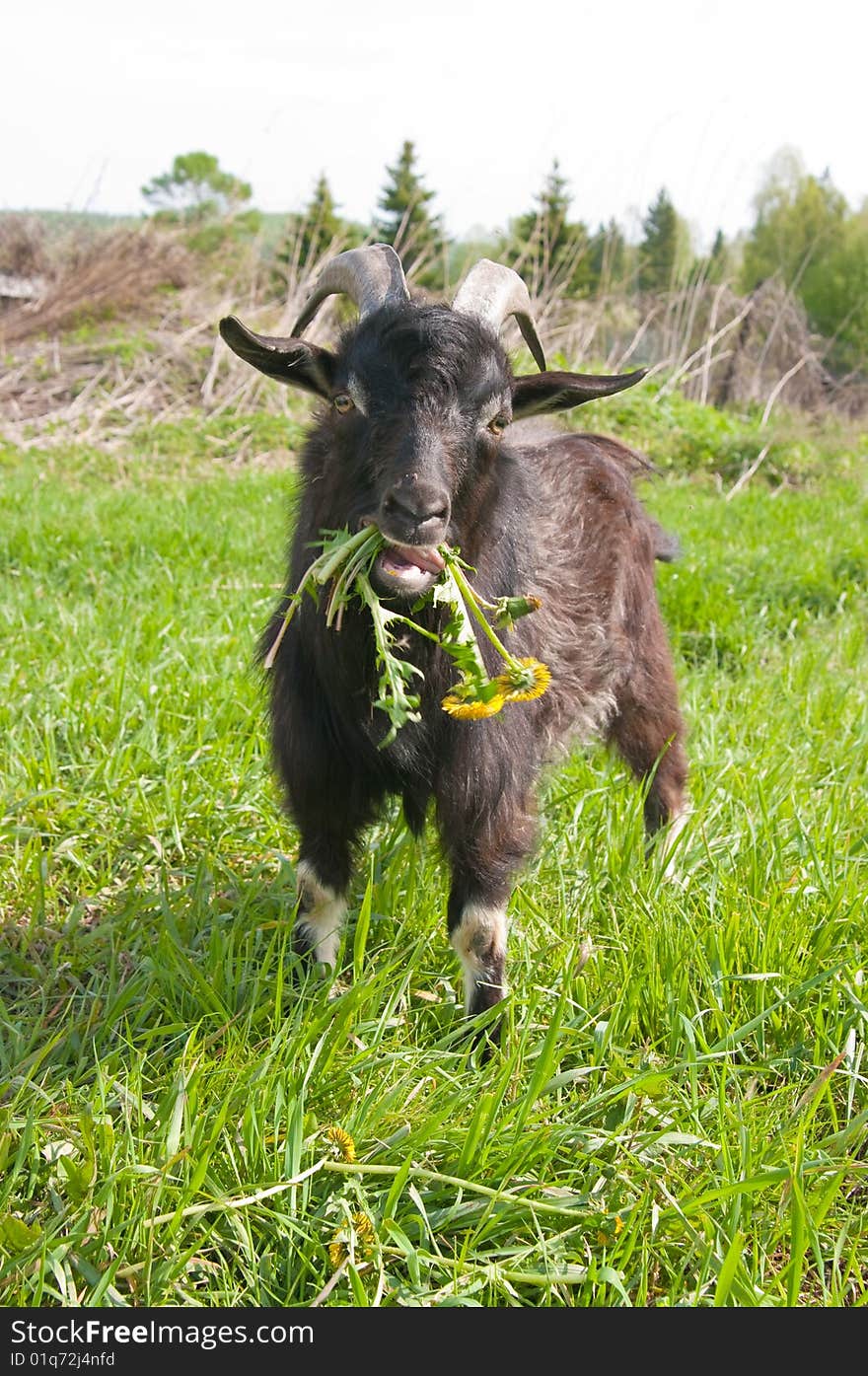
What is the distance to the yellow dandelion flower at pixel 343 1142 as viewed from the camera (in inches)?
83.0

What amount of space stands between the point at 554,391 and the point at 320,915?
151 centimetres

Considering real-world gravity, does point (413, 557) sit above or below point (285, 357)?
below

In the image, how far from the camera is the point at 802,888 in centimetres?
297

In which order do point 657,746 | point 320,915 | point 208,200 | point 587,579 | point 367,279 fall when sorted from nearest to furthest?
point 367,279
point 320,915
point 587,579
point 657,746
point 208,200

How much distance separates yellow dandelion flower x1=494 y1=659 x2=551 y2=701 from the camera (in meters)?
2.24

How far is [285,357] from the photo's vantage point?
2.59m

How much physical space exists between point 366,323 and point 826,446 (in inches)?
367

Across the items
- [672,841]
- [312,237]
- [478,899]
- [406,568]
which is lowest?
[478,899]

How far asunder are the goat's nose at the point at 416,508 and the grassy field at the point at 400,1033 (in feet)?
3.19

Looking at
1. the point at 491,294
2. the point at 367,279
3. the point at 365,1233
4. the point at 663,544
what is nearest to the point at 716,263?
the point at 663,544

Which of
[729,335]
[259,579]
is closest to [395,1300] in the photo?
[259,579]

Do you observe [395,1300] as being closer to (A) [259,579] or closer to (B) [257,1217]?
(B) [257,1217]

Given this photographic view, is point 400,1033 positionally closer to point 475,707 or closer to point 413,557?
point 475,707

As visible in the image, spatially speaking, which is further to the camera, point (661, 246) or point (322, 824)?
point (661, 246)
